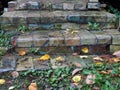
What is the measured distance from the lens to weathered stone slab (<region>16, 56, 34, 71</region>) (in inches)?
110

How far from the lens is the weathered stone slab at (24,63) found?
9.20 feet

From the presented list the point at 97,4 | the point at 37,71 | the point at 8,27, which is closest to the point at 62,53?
the point at 37,71

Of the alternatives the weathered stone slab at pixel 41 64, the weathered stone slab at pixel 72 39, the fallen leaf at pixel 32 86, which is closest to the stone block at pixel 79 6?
the weathered stone slab at pixel 72 39

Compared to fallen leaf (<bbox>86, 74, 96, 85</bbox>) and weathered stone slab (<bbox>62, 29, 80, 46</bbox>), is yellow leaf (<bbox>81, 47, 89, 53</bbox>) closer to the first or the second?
weathered stone slab (<bbox>62, 29, 80, 46</bbox>)

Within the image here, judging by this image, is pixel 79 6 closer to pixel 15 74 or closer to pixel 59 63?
pixel 59 63

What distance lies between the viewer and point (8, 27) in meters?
3.60

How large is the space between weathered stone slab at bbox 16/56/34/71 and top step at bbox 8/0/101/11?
3.98ft

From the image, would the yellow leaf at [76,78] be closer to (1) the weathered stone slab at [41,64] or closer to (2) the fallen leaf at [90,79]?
(2) the fallen leaf at [90,79]

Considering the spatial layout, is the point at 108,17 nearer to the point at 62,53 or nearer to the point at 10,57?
the point at 62,53

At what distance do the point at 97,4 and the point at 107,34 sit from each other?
2.88 feet

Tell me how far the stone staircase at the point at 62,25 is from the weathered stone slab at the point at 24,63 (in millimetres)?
193

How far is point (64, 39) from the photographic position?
126 inches

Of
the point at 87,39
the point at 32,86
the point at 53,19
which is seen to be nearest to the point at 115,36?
the point at 87,39

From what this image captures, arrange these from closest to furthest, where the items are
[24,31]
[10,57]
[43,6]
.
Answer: [10,57] → [24,31] → [43,6]
